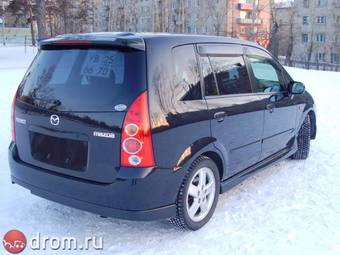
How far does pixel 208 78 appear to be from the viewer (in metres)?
3.88

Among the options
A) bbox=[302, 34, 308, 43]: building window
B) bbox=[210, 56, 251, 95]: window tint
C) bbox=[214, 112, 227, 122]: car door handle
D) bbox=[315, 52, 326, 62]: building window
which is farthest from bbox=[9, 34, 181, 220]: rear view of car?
bbox=[302, 34, 308, 43]: building window

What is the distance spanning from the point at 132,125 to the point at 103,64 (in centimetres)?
58

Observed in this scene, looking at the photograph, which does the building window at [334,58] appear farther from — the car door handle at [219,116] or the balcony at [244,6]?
the car door handle at [219,116]

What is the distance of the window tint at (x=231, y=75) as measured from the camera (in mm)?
4031

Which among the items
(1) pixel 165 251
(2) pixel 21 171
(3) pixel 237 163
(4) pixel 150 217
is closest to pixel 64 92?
(2) pixel 21 171

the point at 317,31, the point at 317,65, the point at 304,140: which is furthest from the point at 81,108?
the point at 317,31

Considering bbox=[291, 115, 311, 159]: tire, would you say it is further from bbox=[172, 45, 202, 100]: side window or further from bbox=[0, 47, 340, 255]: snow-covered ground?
bbox=[172, 45, 202, 100]: side window

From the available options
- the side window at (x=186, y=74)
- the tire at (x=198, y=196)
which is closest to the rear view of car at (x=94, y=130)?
the tire at (x=198, y=196)

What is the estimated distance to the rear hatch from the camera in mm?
3232

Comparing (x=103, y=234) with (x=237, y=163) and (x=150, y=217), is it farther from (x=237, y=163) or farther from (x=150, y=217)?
(x=237, y=163)

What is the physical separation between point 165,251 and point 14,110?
1.88 metres

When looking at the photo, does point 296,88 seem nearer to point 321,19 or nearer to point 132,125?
point 132,125

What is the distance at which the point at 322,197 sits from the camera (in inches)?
182

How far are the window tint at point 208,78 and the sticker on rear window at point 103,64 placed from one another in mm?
875
